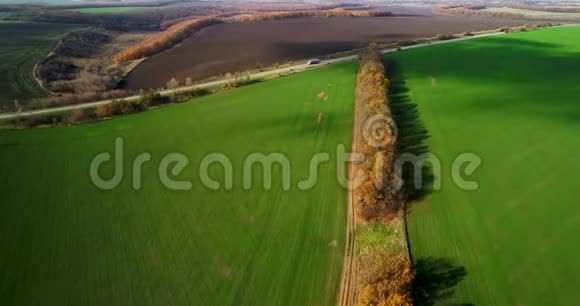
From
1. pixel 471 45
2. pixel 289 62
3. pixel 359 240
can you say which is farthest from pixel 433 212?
pixel 471 45

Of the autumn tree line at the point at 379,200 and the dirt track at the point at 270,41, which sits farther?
the dirt track at the point at 270,41

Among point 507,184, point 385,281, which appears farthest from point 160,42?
point 385,281

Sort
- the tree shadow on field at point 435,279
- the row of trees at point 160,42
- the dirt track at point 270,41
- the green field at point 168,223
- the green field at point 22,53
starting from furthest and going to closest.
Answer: the row of trees at point 160,42
the dirt track at point 270,41
the green field at point 22,53
the green field at point 168,223
the tree shadow on field at point 435,279

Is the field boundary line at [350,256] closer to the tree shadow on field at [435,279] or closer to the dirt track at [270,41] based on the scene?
the tree shadow on field at [435,279]

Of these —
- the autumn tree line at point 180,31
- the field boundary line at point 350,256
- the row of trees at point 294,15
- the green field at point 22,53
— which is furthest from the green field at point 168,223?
the row of trees at point 294,15

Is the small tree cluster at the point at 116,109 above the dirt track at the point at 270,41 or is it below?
below

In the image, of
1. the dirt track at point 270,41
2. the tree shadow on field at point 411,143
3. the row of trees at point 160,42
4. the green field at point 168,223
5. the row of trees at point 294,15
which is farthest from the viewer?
the row of trees at point 294,15

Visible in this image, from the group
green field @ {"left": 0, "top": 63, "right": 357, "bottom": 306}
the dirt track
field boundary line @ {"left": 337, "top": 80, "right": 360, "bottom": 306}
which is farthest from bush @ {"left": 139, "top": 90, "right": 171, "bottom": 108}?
field boundary line @ {"left": 337, "top": 80, "right": 360, "bottom": 306}

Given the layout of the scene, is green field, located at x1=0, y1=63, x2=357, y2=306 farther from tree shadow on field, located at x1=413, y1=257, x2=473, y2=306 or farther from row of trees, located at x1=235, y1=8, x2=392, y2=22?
row of trees, located at x1=235, y1=8, x2=392, y2=22
